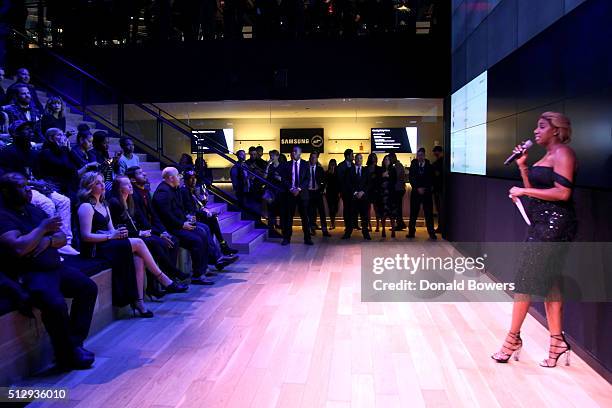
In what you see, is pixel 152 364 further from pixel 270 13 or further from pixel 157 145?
pixel 270 13

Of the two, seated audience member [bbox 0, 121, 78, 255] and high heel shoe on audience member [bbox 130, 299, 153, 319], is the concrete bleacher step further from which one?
high heel shoe on audience member [bbox 130, 299, 153, 319]

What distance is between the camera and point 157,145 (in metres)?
11.3

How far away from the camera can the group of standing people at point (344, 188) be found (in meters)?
10.5

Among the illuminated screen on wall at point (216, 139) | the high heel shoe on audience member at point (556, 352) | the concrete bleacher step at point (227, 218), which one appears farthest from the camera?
the illuminated screen on wall at point (216, 139)

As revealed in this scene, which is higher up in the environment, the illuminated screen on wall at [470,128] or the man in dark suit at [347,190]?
the illuminated screen on wall at [470,128]

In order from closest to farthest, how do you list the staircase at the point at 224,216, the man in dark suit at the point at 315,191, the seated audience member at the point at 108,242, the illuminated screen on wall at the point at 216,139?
1. the seated audience member at the point at 108,242
2. the staircase at the point at 224,216
3. the man in dark suit at the point at 315,191
4. the illuminated screen on wall at the point at 216,139

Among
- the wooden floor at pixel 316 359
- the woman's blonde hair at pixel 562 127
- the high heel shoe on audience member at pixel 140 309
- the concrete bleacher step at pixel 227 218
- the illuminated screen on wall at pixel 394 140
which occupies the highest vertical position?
the illuminated screen on wall at pixel 394 140

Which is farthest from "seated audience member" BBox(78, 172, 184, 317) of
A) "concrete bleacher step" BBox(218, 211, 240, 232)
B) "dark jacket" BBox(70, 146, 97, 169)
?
"concrete bleacher step" BBox(218, 211, 240, 232)

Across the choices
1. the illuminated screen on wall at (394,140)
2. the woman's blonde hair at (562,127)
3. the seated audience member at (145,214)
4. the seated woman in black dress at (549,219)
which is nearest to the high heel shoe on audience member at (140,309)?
the seated audience member at (145,214)

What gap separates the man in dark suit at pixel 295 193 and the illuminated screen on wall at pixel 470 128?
267 cm

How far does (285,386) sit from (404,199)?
976 cm

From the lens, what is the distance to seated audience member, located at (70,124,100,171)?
22.4ft

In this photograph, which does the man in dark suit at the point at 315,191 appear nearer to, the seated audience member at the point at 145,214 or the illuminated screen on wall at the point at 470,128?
the illuminated screen on wall at the point at 470,128

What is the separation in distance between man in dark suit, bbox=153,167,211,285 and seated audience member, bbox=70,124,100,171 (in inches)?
39.9
